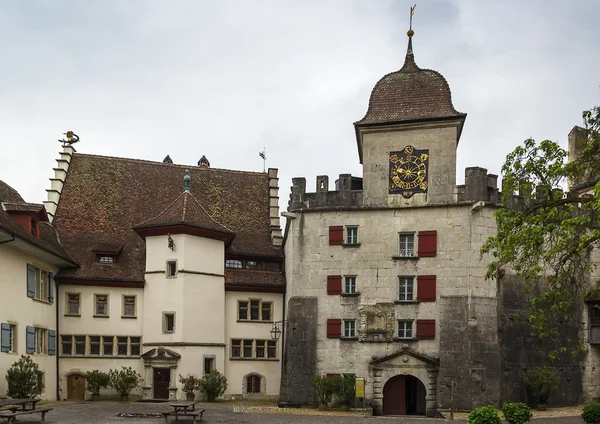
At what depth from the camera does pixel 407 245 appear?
111 feet

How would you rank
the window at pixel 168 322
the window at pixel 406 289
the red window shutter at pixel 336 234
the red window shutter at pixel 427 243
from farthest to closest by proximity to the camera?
the window at pixel 168 322 → the red window shutter at pixel 336 234 → the window at pixel 406 289 → the red window shutter at pixel 427 243

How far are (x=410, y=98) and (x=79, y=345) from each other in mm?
20053

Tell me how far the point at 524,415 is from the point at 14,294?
20677 mm

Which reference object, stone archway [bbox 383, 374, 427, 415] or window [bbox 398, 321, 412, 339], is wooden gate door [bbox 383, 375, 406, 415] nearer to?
stone archway [bbox 383, 374, 427, 415]

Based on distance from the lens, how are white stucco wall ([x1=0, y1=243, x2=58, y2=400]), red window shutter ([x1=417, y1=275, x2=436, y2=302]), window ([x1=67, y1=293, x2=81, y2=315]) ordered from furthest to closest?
window ([x1=67, y1=293, x2=81, y2=315])
red window shutter ([x1=417, y1=275, x2=436, y2=302])
white stucco wall ([x1=0, y1=243, x2=58, y2=400])

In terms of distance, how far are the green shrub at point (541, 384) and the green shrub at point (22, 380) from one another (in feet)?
69.5

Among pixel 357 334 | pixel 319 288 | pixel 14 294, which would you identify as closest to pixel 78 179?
pixel 14 294

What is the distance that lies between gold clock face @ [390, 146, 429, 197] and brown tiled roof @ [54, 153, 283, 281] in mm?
8415

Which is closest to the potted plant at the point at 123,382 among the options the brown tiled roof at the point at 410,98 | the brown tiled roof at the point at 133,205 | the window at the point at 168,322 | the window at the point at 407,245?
the window at the point at 168,322

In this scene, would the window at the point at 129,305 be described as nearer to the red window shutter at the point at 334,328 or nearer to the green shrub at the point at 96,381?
the green shrub at the point at 96,381

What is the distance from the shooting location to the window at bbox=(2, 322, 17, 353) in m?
29.4

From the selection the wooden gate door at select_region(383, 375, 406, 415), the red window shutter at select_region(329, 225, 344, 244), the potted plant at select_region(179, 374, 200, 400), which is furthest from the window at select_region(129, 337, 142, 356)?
the wooden gate door at select_region(383, 375, 406, 415)

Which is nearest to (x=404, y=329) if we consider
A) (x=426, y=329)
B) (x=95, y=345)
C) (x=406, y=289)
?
(x=426, y=329)

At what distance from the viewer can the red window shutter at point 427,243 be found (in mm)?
33344
